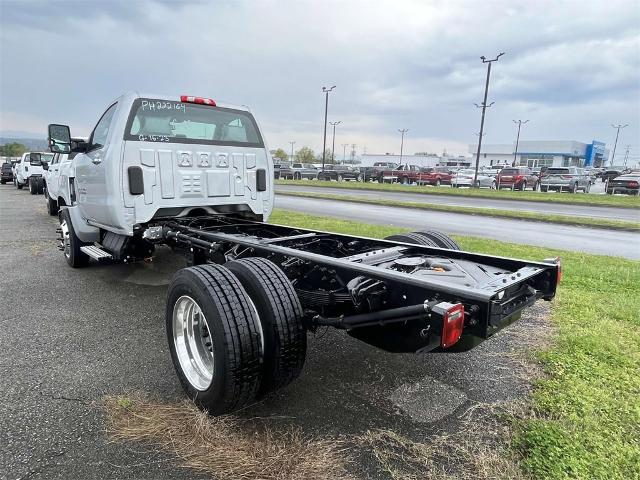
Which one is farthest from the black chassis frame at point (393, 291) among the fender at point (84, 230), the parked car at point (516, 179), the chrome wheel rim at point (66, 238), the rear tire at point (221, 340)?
the parked car at point (516, 179)

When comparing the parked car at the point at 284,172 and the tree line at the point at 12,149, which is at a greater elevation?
the tree line at the point at 12,149

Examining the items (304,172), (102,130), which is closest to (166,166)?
(102,130)

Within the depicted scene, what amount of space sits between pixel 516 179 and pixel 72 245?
3250 cm

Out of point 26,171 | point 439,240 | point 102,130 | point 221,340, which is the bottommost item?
point 26,171

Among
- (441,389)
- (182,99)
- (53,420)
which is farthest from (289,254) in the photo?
(182,99)

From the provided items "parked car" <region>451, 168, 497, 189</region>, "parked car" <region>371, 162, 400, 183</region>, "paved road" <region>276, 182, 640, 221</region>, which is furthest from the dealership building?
"paved road" <region>276, 182, 640, 221</region>

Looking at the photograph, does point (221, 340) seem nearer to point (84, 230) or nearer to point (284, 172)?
point (84, 230)

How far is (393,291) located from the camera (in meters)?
2.68

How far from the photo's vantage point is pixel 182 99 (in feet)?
17.5

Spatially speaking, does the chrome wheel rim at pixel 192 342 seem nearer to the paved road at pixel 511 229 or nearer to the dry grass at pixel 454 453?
the dry grass at pixel 454 453

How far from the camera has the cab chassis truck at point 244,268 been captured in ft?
8.54

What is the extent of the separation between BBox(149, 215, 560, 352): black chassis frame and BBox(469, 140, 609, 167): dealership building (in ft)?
296

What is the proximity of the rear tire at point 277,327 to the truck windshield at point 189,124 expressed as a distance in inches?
116

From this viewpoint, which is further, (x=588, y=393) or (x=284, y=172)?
(x=284, y=172)
